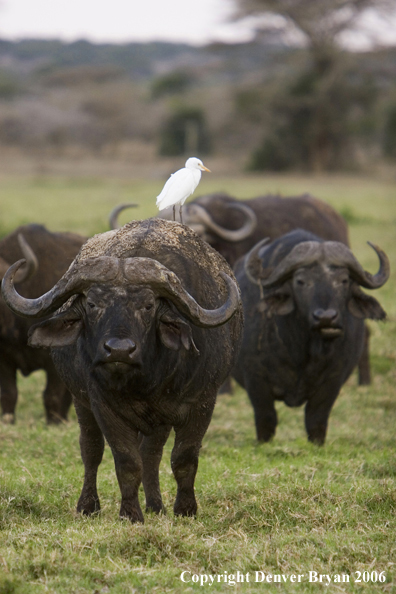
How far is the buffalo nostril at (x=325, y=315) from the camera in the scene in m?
6.07

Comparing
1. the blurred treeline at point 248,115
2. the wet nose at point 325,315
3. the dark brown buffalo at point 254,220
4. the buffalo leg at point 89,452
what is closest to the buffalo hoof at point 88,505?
the buffalo leg at point 89,452

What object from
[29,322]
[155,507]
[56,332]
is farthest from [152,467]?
[29,322]

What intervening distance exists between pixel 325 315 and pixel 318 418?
3.37 ft

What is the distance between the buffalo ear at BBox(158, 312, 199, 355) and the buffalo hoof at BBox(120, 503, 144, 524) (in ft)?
2.98

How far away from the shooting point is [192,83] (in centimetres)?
6912

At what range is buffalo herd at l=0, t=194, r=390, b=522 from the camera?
435cm

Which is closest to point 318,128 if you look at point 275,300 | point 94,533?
point 275,300

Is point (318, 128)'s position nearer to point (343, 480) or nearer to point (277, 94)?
point (277, 94)

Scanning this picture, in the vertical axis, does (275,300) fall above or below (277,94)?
below

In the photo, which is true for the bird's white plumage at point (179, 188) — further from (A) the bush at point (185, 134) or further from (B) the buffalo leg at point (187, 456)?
(A) the bush at point (185, 134)

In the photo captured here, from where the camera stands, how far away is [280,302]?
6652 millimetres

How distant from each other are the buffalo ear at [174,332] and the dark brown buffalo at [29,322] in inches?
125

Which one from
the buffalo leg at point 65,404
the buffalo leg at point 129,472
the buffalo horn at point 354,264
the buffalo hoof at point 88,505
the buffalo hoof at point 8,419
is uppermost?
the buffalo horn at point 354,264

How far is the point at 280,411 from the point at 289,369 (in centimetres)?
179
